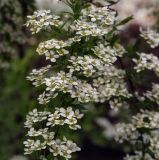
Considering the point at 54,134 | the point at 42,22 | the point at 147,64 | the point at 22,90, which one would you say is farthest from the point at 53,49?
the point at 22,90

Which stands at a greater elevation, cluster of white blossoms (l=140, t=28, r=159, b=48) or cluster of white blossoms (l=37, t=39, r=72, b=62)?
cluster of white blossoms (l=140, t=28, r=159, b=48)

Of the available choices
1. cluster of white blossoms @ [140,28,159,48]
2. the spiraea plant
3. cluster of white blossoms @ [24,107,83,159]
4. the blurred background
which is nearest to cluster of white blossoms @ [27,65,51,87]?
the spiraea plant

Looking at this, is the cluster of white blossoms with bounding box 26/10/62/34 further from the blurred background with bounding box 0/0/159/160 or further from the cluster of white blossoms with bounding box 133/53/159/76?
the cluster of white blossoms with bounding box 133/53/159/76

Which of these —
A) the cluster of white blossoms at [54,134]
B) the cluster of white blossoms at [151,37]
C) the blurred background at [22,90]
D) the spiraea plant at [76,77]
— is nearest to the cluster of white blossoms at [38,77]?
the spiraea plant at [76,77]

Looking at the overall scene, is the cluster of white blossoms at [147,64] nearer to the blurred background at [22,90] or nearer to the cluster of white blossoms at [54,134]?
the blurred background at [22,90]

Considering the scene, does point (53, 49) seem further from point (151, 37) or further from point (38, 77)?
point (151, 37)

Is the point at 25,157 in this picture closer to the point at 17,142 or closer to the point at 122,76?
the point at 17,142
